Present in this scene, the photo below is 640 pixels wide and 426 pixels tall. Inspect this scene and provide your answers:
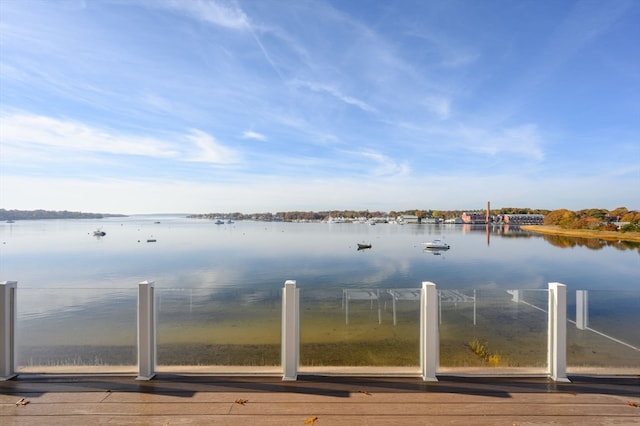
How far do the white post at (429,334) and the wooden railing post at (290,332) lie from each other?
4.07 ft

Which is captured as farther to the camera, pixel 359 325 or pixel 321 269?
pixel 321 269

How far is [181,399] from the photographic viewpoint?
9.02 ft

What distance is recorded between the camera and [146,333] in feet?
10.5

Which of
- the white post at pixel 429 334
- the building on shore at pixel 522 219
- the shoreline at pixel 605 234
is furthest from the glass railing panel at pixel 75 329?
the building on shore at pixel 522 219

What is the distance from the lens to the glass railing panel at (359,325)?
3492mm

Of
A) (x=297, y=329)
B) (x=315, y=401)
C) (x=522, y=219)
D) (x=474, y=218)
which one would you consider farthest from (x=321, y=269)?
(x=522, y=219)

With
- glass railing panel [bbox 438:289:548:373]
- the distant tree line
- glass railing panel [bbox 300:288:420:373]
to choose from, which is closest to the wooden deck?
glass railing panel [bbox 438:289:548:373]

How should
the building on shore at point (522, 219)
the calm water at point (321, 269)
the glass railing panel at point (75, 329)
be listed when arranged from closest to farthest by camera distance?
the glass railing panel at point (75, 329) < the calm water at point (321, 269) < the building on shore at point (522, 219)

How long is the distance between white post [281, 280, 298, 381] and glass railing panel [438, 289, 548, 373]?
146cm

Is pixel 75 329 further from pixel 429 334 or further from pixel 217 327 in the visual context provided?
pixel 429 334

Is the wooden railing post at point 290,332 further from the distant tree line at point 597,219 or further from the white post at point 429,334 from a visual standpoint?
the distant tree line at point 597,219

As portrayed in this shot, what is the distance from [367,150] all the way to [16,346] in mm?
29605

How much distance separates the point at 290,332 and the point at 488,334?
10.0 feet

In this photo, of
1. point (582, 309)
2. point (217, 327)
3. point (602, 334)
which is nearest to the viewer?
point (582, 309)
